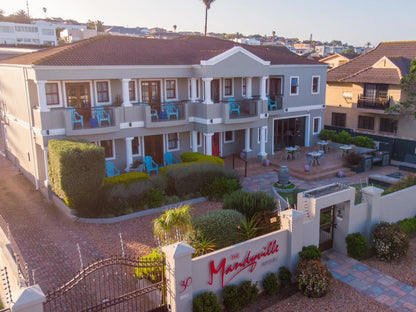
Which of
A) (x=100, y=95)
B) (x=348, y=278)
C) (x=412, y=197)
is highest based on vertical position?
(x=100, y=95)

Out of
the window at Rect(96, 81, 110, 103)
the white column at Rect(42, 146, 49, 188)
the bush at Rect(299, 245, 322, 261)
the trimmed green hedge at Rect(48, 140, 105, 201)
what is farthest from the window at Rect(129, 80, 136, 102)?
the bush at Rect(299, 245, 322, 261)

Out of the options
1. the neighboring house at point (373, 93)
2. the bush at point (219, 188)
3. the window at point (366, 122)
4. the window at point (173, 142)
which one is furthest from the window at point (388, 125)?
the bush at point (219, 188)

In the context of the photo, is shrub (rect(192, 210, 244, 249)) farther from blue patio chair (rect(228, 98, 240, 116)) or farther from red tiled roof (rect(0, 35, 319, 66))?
blue patio chair (rect(228, 98, 240, 116))

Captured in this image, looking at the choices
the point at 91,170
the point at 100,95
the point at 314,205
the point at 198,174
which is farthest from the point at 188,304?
the point at 100,95

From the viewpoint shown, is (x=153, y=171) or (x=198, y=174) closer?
(x=198, y=174)

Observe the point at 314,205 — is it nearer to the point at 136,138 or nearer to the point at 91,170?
the point at 91,170

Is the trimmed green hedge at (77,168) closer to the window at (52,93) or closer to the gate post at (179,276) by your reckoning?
the window at (52,93)
